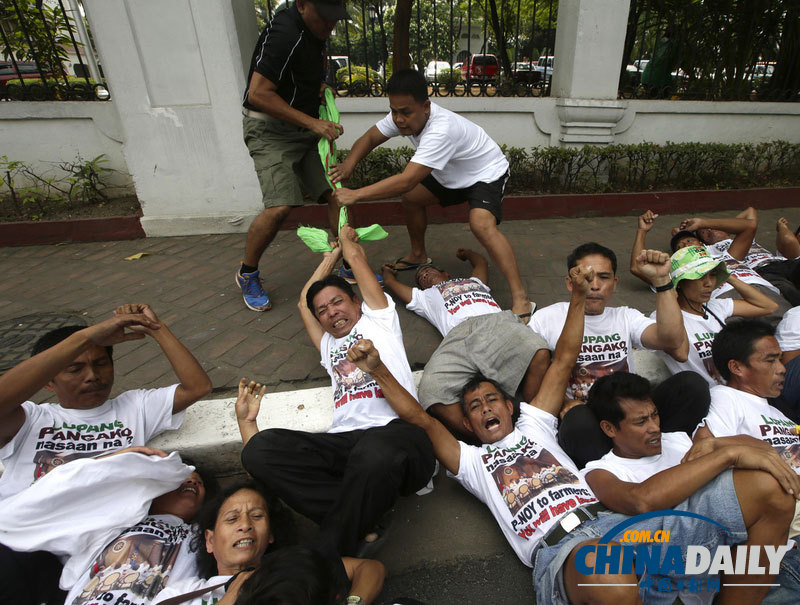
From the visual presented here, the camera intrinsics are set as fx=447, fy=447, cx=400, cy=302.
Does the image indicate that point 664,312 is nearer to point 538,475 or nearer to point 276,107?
point 538,475

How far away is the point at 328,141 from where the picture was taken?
312 cm

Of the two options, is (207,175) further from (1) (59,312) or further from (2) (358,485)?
(2) (358,485)

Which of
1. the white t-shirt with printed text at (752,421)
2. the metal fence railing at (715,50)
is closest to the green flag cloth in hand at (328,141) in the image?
the white t-shirt with printed text at (752,421)

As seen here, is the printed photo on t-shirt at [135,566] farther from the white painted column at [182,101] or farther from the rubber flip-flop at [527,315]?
the white painted column at [182,101]

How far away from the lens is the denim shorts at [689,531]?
Result: 1.52 m

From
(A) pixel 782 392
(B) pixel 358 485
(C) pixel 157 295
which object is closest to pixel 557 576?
(B) pixel 358 485

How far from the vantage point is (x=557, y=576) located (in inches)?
60.1

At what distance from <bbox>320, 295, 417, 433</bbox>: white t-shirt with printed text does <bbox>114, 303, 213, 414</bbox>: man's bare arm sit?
0.61 metres

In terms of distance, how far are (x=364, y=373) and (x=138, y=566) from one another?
1.13 meters

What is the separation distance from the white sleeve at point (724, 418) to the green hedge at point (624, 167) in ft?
12.3

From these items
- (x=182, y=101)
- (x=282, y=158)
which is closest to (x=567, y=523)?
(x=282, y=158)

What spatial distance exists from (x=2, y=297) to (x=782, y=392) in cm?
529

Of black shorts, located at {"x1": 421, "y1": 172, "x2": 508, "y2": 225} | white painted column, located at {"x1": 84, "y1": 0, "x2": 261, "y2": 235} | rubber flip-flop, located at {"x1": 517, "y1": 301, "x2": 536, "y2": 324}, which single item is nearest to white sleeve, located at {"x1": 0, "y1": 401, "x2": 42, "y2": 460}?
rubber flip-flop, located at {"x1": 517, "y1": 301, "x2": 536, "y2": 324}

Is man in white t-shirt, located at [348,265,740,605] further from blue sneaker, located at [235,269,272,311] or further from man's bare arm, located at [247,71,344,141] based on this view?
man's bare arm, located at [247,71,344,141]
